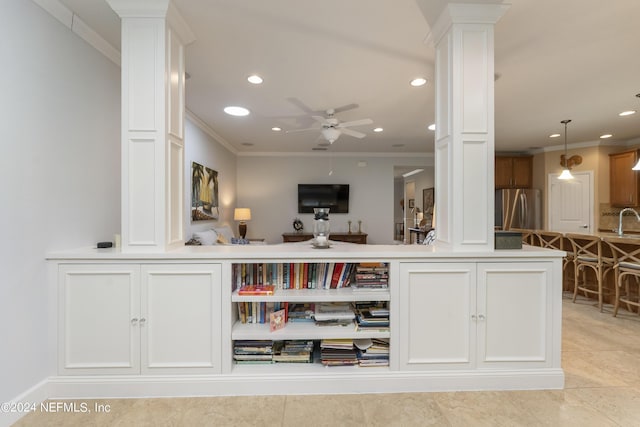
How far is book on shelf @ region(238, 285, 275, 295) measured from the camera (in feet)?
6.48

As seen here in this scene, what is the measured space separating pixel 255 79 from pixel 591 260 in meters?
4.59

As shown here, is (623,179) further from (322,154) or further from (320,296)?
(320,296)

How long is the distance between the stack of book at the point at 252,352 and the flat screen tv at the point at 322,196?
15.3 ft

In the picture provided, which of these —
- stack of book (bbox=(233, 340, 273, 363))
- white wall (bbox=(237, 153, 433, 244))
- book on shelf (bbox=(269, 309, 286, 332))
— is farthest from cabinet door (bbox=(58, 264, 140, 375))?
white wall (bbox=(237, 153, 433, 244))

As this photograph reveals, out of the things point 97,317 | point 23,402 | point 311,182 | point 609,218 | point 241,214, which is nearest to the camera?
point 23,402

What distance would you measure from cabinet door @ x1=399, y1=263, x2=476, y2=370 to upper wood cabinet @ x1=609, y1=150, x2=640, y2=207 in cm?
545

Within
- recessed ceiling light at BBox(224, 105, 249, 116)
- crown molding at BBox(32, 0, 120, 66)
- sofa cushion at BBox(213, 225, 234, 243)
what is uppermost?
recessed ceiling light at BBox(224, 105, 249, 116)

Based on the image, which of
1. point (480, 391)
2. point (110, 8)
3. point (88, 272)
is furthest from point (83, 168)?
point (480, 391)

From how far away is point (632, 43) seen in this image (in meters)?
2.31

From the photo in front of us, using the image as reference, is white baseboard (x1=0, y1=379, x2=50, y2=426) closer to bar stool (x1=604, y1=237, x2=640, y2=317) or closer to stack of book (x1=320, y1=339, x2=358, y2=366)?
stack of book (x1=320, y1=339, x2=358, y2=366)

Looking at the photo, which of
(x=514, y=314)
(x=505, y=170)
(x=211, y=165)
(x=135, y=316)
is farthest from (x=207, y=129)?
(x=505, y=170)

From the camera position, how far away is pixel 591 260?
149 inches

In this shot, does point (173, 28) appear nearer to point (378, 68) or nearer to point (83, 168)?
point (83, 168)

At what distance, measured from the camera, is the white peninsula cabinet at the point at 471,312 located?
196 centimetres
